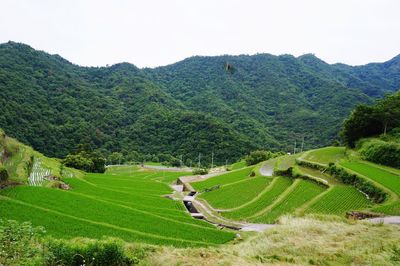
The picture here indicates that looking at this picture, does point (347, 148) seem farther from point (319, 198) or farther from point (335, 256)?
point (335, 256)

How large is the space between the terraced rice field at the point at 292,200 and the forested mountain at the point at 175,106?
30903 mm

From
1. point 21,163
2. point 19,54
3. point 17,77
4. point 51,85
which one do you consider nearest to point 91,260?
point 21,163

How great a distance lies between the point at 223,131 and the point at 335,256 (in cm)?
7994

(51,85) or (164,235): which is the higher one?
(51,85)

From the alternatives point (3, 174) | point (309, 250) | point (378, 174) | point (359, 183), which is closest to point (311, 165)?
point (378, 174)

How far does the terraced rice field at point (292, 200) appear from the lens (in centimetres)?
2397

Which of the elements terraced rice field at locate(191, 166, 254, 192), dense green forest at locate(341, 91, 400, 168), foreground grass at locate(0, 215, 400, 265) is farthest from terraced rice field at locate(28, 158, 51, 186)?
dense green forest at locate(341, 91, 400, 168)

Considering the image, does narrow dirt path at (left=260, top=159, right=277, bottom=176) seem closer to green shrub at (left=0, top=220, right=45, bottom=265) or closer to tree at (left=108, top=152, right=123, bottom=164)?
green shrub at (left=0, top=220, right=45, bottom=265)

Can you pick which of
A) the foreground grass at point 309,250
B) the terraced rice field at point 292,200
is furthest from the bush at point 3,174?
the terraced rice field at point 292,200

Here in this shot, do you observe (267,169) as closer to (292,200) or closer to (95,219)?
(292,200)

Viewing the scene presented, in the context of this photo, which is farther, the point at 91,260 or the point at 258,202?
the point at 258,202

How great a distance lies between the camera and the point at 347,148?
42.2m

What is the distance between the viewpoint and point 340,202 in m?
24.2

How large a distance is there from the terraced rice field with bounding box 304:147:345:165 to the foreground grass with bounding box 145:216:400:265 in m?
24.9
